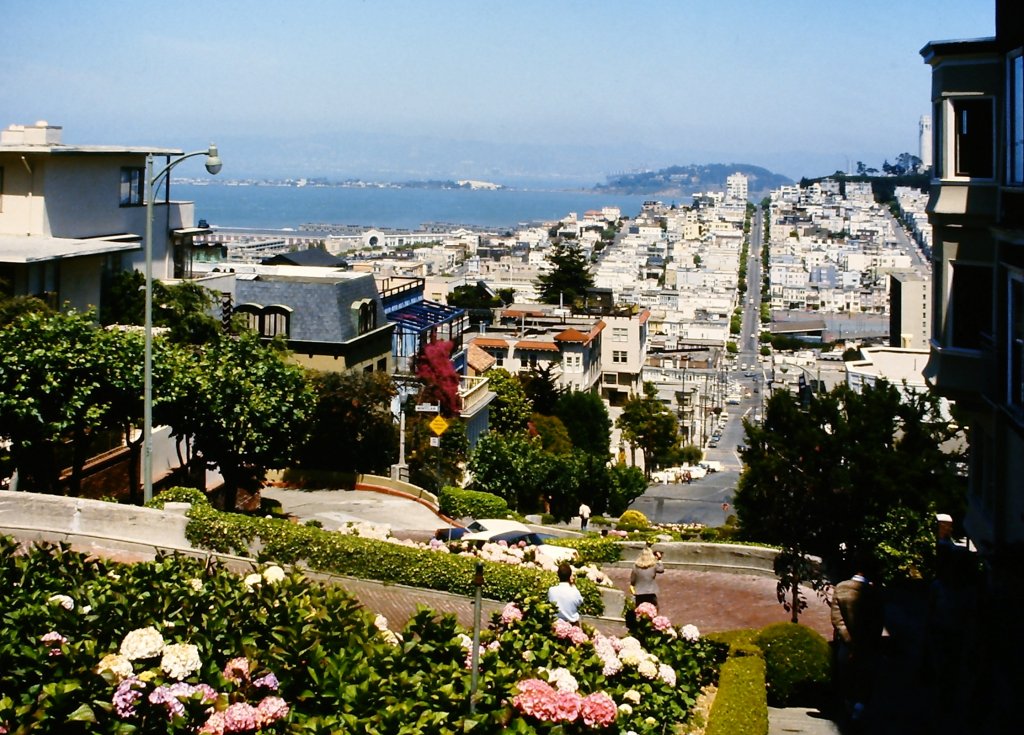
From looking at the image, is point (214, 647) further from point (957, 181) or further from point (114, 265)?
point (114, 265)

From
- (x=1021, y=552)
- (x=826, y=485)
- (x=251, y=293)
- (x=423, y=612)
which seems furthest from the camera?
(x=251, y=293)

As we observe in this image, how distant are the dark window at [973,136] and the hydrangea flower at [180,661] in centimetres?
1094

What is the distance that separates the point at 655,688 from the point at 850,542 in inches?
304

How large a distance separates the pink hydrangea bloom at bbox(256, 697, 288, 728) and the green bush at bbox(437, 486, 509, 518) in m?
21.7

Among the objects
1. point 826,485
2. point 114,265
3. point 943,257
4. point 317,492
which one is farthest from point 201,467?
point 943,257

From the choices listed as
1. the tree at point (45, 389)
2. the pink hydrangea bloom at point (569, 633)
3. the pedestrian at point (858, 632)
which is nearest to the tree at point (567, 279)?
the tree at point (45, 389)

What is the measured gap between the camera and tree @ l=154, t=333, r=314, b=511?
69.4ft

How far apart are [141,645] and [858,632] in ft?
18.3

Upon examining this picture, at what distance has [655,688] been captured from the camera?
9695mm

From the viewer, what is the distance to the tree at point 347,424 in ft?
104

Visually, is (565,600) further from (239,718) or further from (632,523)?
(632,523)

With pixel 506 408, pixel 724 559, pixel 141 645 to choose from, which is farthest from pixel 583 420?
pixel 141 645

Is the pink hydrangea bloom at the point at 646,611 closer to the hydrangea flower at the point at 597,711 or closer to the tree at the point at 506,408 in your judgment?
the hydrangea flower at the point at 597,711

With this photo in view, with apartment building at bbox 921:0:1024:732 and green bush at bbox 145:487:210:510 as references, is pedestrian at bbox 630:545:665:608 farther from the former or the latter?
green bush at bbox 145:487:210:510
